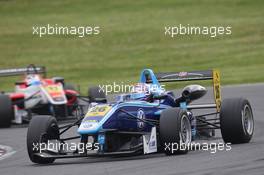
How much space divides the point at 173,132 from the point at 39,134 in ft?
6.28

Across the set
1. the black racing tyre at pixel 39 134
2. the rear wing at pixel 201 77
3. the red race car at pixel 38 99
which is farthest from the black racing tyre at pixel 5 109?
the black racing tyre at pixel 39 134

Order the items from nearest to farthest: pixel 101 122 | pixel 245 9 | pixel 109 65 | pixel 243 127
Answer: pixel 101 122 → pixel 243 127 → pixel 109 65 → pixel 245 9

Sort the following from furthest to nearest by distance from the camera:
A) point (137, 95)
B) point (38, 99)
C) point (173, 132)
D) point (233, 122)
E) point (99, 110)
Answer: point (38, 99)
point (137, 95)
point (233, 122)
point (99, 110)
point (173, 132)

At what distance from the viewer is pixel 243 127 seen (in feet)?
43.3

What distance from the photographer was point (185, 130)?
41.1ft

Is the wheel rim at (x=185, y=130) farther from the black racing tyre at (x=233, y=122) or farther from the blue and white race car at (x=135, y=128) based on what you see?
the black racing tyre at (x=233, y=122)

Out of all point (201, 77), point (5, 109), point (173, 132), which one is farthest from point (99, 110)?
point (5, 109)

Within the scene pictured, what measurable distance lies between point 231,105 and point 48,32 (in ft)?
94.0

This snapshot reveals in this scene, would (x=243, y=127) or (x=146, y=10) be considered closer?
(x=243, y=127)

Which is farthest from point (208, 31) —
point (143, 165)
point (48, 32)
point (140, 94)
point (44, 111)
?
point (143, 165)

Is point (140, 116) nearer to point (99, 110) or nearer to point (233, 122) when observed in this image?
point (99, 110)

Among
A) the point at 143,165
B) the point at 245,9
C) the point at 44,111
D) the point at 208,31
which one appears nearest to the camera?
the point at 143,165

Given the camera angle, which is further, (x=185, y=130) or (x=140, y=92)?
(x=140, y=92)

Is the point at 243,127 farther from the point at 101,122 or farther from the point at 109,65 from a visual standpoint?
the point at 109,65
